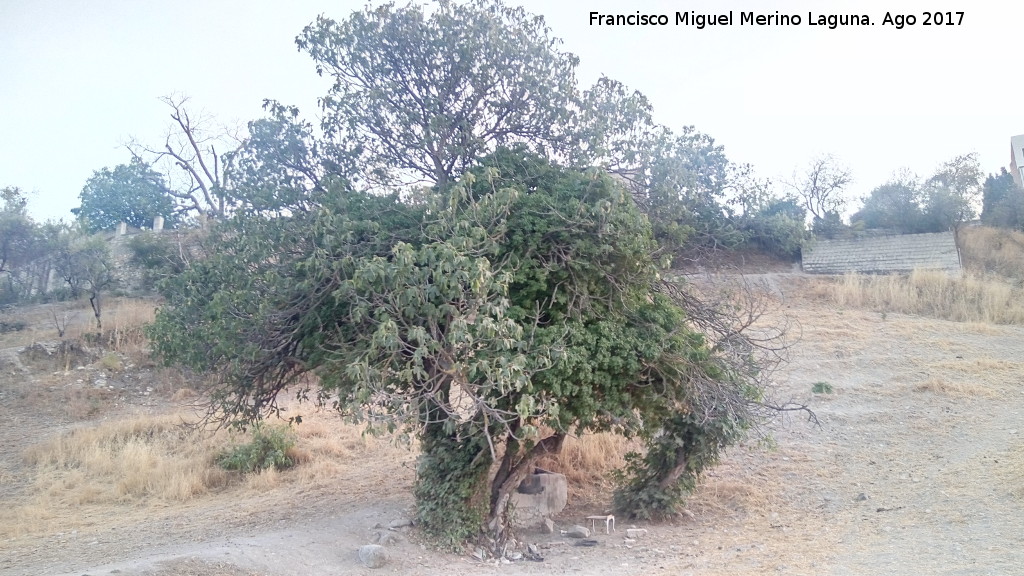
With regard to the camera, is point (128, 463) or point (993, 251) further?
point (993, 251)

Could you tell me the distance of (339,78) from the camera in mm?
9062

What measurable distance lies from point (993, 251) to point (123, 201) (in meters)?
36.6

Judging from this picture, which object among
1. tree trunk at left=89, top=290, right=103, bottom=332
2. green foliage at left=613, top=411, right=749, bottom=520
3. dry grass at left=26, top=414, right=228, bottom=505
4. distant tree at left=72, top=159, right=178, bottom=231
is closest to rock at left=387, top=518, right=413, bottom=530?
green foliage at left=613, top=411, right=749, bottom=520

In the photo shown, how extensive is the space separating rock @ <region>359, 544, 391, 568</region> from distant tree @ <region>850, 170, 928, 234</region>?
2392cm

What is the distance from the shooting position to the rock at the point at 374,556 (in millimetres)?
7566

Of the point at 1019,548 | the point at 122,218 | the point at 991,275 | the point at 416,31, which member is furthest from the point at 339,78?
the point at 122,218

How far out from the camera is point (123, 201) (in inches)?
1439

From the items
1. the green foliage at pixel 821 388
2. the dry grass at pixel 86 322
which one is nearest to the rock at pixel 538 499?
the green foliage at pixel 821 388

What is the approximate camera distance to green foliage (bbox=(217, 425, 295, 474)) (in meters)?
13.2

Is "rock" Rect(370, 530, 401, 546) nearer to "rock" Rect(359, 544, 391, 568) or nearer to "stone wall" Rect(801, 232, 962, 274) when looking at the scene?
"rock" Rect(359, 544, 391, 568)

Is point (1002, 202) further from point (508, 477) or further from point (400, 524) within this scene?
point (400, 524)

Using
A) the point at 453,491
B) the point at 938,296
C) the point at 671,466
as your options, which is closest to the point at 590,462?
the point at 671,466

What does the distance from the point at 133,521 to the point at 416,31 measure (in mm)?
7717

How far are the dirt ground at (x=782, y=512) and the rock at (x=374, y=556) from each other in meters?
0.09
